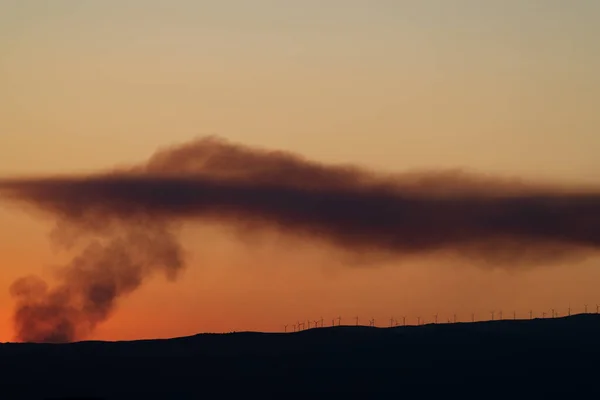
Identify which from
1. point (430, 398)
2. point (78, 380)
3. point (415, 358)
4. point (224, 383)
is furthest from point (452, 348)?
point (78, 380)

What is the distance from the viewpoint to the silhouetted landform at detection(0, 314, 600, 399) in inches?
6747

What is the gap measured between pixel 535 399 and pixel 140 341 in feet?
175

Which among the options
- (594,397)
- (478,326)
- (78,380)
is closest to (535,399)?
(594,397)

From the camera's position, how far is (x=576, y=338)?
628ft

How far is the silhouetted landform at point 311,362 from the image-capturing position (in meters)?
171

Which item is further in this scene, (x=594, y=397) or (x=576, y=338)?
(x=576, y=338)

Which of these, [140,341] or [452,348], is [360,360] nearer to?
[452,348]

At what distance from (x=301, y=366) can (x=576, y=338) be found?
119ft

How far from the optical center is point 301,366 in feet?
591

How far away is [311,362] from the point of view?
18112cm

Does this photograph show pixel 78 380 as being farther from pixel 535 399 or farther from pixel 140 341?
Answer: pixel 535 399

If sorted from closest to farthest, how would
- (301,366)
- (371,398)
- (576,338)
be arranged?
(371,398)
(301,366)
(576,338)

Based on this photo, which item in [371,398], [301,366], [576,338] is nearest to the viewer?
[371,398]

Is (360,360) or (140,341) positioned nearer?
(360,360)
